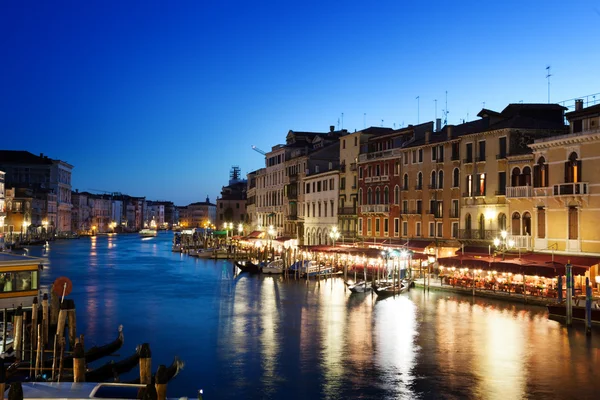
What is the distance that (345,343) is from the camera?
21656 millimetres

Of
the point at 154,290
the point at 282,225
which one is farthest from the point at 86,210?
the point at 154,290

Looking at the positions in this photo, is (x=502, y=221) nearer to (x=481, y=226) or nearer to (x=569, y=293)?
(x=481, y=226)

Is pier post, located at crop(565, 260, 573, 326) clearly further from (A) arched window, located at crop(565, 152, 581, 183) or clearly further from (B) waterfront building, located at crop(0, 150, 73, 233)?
(B) waterfront building, located at crop(0, 150, 73, 233)

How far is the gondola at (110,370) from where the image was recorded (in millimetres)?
16016

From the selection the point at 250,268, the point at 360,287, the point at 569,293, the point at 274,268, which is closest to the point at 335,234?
the point at 274,268

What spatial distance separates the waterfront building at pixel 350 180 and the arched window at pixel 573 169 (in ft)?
68.1

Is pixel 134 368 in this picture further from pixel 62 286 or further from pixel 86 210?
pixel 86 210

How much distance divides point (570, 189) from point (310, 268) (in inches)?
796

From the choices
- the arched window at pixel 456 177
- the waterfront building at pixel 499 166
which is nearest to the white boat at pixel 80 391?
the waterfront building at pixel 499 166

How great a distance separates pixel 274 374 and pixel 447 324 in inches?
388

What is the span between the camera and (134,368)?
17656mm

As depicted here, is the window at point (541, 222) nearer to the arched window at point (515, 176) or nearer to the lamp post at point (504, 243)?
the lamp post at point (504, 243)

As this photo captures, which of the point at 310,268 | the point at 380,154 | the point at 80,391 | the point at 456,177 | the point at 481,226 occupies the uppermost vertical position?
the point at 380,154

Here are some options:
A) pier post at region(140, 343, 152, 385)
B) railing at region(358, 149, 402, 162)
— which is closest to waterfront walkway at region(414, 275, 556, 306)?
railing at region(358, 149, 402, 162)
